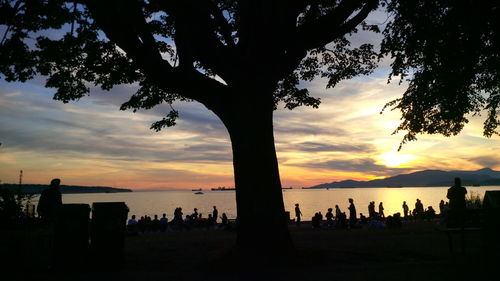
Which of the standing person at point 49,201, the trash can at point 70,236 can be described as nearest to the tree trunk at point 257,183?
the trash can at point 70,236

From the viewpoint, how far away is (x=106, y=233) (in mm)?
7945

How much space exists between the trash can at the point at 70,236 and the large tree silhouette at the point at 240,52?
3.22 m

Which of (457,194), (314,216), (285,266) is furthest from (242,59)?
(314,216)

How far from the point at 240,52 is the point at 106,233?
506 centimetres

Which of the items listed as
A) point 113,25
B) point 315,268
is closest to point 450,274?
point 315,268

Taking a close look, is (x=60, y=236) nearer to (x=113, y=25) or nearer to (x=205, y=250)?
(x=205, y=250)

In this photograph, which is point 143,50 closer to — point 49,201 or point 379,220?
point 49,201

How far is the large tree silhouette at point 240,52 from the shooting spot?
8469 mm

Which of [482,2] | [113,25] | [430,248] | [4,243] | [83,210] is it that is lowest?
[430,248]

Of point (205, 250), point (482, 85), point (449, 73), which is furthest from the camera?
point (482, 85)

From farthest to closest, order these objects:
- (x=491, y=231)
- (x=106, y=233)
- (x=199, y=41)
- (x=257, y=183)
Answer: (x=199, y=41)
(x=491, y=231)
(x=257, y=183)
(x=106, y=233)

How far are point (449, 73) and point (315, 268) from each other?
9.06 m

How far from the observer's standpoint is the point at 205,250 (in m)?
10.3

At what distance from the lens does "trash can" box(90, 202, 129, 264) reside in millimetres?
7891
